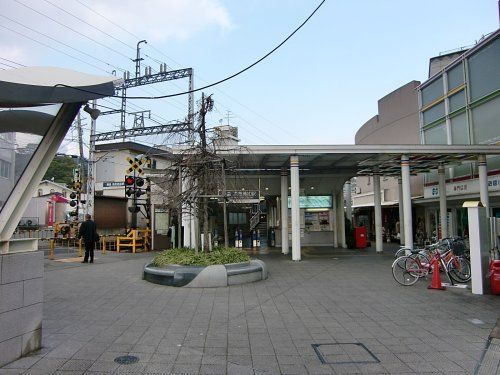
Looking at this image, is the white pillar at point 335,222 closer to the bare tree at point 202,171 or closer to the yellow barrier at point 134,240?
the yellow barrier at point 134,240

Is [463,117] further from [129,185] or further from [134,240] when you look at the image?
[134,240]

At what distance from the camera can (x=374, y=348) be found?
5.49 metres

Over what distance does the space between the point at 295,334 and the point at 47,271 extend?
32.1ft

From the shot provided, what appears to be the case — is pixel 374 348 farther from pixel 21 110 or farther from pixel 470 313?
pixel 21 110

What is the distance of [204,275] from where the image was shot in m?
9.86

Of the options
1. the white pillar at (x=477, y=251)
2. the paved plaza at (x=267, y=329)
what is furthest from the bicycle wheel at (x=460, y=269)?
the white pillar at (x=477, y=251)

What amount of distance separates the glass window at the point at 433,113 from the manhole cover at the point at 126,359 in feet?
69.6

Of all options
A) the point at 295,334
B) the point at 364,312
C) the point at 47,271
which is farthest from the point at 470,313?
Answer: the point at 47,271

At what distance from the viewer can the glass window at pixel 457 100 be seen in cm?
1978

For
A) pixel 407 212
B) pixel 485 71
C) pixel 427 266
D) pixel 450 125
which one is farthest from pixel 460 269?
pixel 450 125

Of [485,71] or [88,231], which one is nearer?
[88,231]

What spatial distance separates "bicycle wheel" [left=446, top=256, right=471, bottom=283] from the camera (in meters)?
10.5

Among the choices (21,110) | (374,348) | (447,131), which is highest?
(447,131)

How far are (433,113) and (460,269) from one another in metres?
14.5
